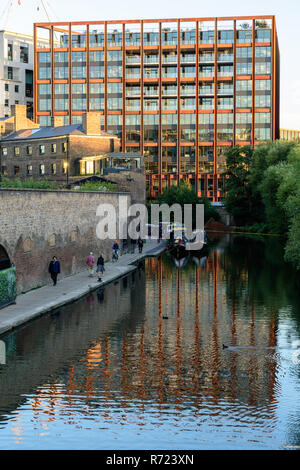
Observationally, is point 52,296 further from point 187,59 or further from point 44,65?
point 44,65

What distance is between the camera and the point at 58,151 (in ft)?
251

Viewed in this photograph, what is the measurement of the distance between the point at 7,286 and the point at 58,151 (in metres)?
52.0

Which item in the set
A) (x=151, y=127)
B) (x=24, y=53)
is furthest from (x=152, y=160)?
(x=24, y=53)

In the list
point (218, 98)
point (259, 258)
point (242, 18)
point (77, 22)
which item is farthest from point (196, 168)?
point (259, 258)

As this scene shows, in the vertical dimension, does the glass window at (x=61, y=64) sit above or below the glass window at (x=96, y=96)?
above

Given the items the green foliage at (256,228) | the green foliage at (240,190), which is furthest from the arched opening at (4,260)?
the green foliage at (240,190)

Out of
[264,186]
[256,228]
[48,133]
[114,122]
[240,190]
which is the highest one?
[114,122]

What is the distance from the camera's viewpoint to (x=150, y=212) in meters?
95.8

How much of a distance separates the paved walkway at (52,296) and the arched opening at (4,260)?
5.14 feet

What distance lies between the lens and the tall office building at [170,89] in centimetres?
12038

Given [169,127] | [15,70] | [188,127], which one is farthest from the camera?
[15,70]

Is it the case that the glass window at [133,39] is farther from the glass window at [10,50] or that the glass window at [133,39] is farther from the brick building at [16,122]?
the brick building at [16,122]

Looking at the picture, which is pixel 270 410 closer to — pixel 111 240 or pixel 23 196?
pixel 23 196
